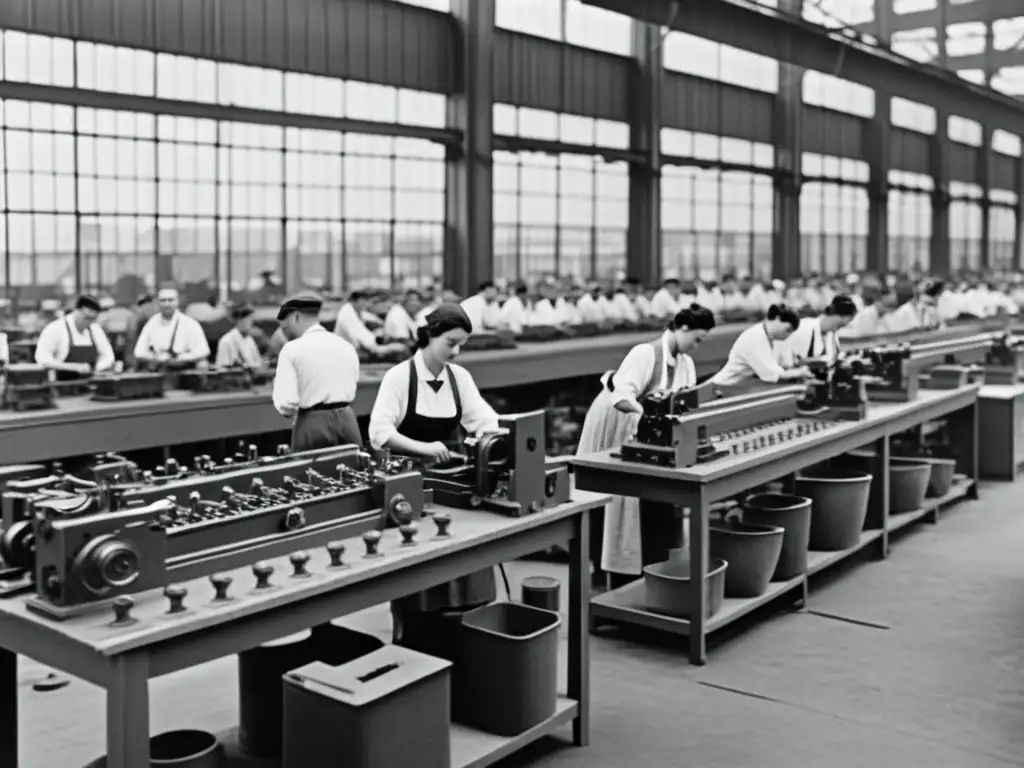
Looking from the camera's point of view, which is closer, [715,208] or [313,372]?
[313,372]

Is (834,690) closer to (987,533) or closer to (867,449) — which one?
(987,533)

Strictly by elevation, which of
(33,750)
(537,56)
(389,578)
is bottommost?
(33,750)

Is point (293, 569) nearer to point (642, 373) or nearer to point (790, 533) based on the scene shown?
point (642, 373)

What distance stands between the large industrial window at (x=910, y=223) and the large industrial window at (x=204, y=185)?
1481 cm

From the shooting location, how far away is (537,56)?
48.6 ft

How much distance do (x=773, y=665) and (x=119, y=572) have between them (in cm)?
282

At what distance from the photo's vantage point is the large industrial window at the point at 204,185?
1073 centimetres

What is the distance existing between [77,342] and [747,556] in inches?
185

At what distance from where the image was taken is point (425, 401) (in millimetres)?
4164

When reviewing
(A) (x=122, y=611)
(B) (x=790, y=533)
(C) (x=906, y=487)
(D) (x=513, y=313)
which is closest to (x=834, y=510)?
(B) (x=790, y=533)

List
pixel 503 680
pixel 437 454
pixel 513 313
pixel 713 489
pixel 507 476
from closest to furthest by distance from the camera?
pixel 503 680, pixel 507 476, pixel 437 454, pixel 713 489, pixel 513 313

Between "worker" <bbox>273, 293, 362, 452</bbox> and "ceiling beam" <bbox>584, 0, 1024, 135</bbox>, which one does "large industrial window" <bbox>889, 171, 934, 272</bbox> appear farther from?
"worker" <bbox>273, 293, 362, 452</bbox>

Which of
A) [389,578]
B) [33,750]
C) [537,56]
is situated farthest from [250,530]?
[537,56]

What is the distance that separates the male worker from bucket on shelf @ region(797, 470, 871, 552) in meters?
4.41
